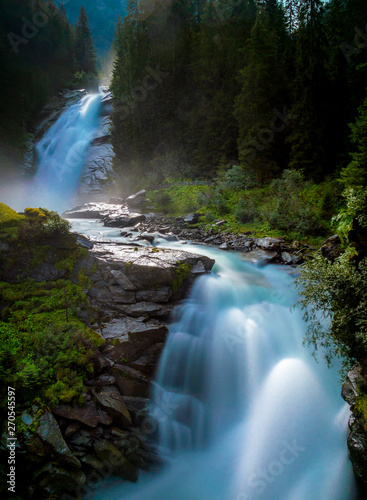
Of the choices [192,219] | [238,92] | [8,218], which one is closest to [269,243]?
[192,219]

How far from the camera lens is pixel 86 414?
467cm

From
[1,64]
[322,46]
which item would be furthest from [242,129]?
[1,64]

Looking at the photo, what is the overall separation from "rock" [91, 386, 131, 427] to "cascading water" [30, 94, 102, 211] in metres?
37.5

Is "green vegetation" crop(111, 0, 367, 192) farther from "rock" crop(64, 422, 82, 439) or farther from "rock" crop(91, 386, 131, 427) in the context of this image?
"rock" crop(64, 422, 82, 439)

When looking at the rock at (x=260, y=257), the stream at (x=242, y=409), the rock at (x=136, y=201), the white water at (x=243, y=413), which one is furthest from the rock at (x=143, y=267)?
the rock at (x=136, y=201)

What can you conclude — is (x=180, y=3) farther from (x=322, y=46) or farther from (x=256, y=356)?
(x=256, y=356)

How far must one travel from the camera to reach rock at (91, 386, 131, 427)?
4.93 meters

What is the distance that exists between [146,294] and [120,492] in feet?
13.8

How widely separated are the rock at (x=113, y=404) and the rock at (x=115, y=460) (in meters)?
0.45

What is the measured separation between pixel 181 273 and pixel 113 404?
4.07 meters

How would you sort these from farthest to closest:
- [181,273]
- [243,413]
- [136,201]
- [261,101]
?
[136,201], [261,101], [181,273], [243,413]

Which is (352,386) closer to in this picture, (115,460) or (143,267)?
(115,460)

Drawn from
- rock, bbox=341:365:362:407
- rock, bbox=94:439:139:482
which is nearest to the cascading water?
rock, bbox=94:439:139:482

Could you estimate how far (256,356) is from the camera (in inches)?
265
